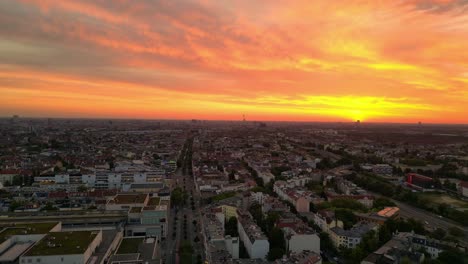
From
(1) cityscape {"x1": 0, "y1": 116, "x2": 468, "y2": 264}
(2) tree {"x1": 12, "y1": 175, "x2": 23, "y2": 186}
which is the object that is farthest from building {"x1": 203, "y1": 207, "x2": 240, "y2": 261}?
(2) tree {"x1": 12, "y1": 175, "x2": 23, "y2": 186}

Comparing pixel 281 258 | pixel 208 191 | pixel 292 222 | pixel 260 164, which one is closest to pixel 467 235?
pixel 292 222

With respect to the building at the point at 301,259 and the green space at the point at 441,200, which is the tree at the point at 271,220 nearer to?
the building at the point at 301,259

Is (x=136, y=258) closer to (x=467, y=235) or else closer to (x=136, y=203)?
(x=136, y=203)

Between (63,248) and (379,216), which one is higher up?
(63,248)

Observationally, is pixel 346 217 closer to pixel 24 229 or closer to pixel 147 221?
pixel 147 221

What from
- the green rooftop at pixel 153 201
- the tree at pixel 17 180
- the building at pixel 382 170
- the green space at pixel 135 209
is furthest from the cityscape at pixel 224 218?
the building at pixel 382 170

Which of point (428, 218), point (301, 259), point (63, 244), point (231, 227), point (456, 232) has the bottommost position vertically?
point (428, 218)

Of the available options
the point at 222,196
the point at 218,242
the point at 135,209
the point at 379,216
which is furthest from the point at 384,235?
the point at 135,209
